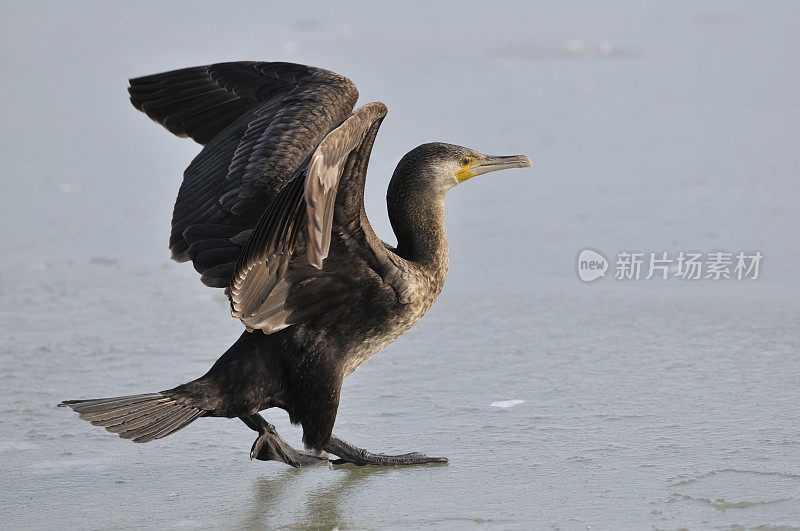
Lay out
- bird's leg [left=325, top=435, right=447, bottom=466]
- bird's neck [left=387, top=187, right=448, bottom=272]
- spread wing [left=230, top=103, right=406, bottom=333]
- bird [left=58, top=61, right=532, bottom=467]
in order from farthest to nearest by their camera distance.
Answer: bird's neck [left=387, top=187, right=448, bottom=272] → bird's leg [left=325, top=435, right=447, bottom=466] → bird [left=58, top=61, right=532, bottom=467] → spread wing [left=230, top=103, right=406, bottom=333]

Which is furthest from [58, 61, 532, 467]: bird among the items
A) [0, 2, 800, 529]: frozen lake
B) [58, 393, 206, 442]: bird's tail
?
[0, 2, 800, 529]: frozen lake

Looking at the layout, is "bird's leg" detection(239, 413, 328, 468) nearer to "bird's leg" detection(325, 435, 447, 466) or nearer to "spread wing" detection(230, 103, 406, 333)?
"bird's leg" detection(325, 435, 447, 466)

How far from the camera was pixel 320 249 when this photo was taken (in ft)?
10.3

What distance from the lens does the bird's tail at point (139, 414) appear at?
3.90 m

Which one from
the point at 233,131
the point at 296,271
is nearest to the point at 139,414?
the point at 296,271

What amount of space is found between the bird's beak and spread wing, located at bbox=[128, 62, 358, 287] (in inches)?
20.9

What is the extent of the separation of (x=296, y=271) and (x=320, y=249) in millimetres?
871

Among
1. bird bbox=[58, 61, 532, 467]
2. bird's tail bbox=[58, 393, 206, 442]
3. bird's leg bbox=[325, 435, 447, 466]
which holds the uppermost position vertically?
bird bbox=[58, 61, 532, 467]

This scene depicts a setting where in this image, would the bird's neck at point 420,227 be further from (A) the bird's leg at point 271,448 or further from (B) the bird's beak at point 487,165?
(A) the bird's leg at point 271,448

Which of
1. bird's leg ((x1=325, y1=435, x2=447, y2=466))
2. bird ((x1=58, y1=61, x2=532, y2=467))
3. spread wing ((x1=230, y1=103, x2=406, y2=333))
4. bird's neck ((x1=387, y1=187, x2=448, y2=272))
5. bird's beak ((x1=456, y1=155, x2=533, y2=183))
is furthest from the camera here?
bird's beak ((x1=456, y1=155, x2=533, y2=183))

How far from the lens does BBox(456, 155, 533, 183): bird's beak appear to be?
14.9 feet

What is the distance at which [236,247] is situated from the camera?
4316 mm

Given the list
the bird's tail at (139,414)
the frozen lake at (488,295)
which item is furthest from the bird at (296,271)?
the frozen lake at (488,295)

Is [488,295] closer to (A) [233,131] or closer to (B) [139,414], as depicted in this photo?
(A) [233,131]
